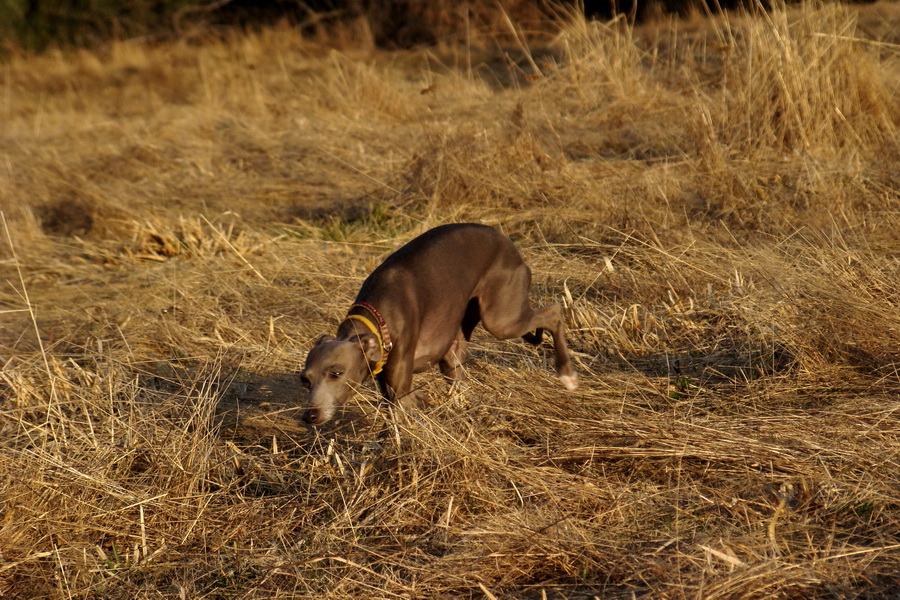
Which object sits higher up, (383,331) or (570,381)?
(383,331)

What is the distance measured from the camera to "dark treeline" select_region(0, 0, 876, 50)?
16.5 metres

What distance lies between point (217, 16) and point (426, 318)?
16.4 m

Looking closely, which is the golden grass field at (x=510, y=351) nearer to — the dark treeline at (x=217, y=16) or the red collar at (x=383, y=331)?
the red collar at (x=383, y=331)

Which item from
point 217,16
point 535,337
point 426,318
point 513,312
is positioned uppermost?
point 426,318

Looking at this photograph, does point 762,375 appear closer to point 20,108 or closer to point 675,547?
point 675,547

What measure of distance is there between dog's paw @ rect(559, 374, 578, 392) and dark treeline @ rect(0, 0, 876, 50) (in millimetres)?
12143

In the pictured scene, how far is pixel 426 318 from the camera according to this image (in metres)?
4.68

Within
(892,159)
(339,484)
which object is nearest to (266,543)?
(339,484)

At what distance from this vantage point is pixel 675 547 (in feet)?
11.2

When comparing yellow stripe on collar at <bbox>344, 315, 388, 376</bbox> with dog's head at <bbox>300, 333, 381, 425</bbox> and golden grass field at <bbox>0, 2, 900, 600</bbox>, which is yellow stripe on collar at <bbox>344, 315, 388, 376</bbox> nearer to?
dog's head at <bbox>300, 333, 381, 425</bbox>

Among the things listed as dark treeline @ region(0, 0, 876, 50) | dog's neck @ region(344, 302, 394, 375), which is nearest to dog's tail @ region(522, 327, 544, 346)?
dog's neck @ region(344, 302, 394, 375)

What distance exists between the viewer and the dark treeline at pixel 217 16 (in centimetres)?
1652

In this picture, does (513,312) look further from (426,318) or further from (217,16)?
(217,16)

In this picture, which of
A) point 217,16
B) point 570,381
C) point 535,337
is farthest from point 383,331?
point 217,16
